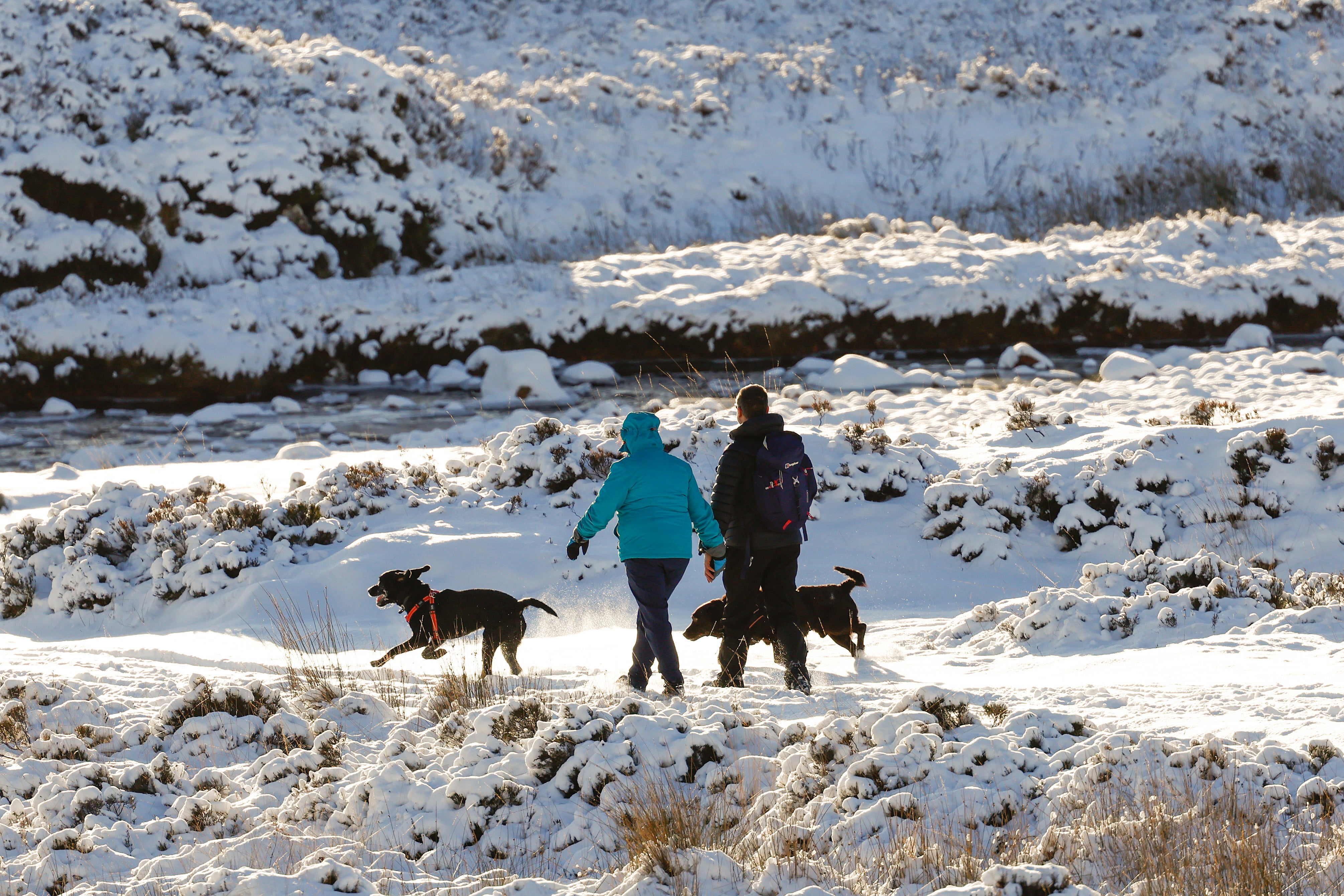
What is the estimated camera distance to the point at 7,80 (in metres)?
18.0

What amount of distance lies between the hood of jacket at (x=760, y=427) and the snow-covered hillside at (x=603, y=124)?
14452 mm

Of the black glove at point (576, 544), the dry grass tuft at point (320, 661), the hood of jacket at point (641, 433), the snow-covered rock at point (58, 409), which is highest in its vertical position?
the snow-covered rock at point (58, 409)

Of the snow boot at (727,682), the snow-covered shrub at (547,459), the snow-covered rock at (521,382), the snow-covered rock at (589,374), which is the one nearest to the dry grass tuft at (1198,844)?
the snow boot at (727,682)

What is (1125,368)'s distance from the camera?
1350 centimetres

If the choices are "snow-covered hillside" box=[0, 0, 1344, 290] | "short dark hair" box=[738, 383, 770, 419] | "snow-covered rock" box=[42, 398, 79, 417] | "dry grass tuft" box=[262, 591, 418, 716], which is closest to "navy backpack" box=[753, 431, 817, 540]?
"short dark hair" box=[738, 383, 770, 419]

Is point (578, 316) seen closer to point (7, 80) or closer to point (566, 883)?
point (7, 80)

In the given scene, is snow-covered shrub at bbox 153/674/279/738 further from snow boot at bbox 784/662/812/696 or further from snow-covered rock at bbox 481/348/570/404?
snow-covered rock at bbox 481/348/570/404

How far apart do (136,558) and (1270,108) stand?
88.8 ft

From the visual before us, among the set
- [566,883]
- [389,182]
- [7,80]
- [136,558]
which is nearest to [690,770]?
[566,883]

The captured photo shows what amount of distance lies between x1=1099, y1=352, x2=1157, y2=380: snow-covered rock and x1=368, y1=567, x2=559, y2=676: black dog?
34.1ft

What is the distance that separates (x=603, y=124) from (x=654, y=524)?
22.0 metres

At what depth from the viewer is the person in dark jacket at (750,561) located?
17.4 feet

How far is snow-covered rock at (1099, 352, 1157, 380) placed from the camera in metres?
13.4

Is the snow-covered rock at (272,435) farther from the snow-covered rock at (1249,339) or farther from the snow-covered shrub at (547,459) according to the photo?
the snow-covered rock at (1249,339)
